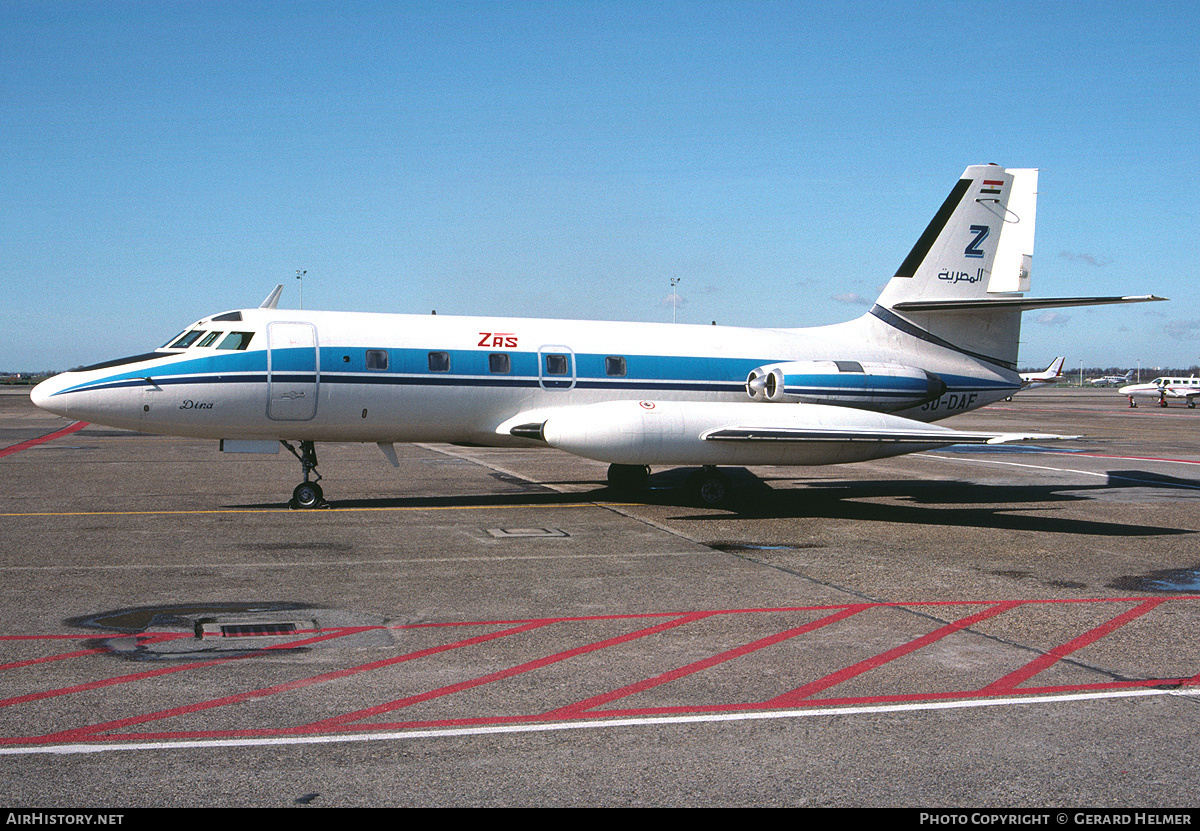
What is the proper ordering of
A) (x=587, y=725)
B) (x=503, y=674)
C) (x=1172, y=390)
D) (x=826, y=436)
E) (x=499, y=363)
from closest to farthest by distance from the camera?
1. (x=587, y=725)
2. (x=503, y=674)
3. (x=826, y=436)
4. (x=499, y=363)
5. (x=1172, y=390)

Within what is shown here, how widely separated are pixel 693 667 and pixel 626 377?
11098mm

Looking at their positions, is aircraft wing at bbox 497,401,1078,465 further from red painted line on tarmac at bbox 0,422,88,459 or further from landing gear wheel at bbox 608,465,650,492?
red painted line on tarmac at bbox 0,422,88,459

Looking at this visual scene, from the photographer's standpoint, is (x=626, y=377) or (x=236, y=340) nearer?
(x=236, y=340)

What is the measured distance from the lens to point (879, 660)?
8078mm

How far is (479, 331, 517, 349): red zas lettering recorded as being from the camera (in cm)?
1770

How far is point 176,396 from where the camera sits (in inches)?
629

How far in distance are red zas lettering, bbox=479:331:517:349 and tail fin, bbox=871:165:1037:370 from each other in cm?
819

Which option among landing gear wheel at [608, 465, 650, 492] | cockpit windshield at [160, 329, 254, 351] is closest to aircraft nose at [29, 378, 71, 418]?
cockpit windshield at [160, 329, 254, 351]

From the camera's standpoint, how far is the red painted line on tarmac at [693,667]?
6789mm

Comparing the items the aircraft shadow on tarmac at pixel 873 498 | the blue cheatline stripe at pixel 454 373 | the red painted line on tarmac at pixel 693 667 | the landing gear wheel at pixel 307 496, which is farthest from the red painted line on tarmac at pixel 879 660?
the landing gear wheel at pixel 307 496

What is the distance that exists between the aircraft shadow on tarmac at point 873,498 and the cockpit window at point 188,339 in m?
2.91

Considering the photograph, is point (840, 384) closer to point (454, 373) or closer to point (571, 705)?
point (454, 373)

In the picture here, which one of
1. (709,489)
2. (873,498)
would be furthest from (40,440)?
(873,498)

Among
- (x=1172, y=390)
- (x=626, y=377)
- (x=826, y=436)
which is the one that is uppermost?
(x=626, y=377)
